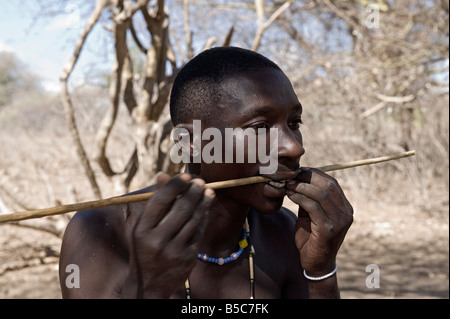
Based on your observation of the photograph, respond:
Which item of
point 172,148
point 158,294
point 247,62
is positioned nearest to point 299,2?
point 172,148

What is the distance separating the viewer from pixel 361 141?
717cm

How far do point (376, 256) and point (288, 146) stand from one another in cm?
418

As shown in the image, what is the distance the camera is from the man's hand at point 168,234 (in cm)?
98

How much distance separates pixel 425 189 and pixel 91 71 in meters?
4.51

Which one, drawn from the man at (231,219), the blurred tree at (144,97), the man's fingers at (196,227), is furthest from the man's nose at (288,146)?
the blurred tree at (144,97)

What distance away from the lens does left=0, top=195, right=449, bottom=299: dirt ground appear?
4.05 meters

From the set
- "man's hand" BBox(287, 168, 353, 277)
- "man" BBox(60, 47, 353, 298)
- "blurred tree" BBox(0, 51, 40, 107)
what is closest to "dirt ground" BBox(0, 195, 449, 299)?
→ "man" BBox(60, 47, 353, 298)

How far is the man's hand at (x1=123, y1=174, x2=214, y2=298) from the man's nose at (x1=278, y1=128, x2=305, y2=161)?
39 cm

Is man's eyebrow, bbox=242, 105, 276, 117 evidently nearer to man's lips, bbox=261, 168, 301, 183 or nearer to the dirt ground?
man's lips, bbox=261, 168, 301, 183

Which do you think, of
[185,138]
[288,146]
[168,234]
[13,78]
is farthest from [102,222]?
[13,78]

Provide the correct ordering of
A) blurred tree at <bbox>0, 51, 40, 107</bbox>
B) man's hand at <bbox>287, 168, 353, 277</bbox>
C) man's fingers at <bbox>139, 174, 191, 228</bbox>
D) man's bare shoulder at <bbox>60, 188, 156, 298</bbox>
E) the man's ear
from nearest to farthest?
man's fingers at <bbox>139, 174, 191, 228</bbox> < man's bare shoulder at <bbox>60, 188, 156, 298</bbox> < man's hand at <bbox>287, 168, 353, 277</bbox> < the man's ear < blurred tree at <bbox>0, 51, 40, 107</bbox>

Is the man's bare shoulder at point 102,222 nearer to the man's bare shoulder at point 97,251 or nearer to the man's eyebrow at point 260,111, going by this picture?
the man's bare shoulder at point 97,251

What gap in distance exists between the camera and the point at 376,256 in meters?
5.12
